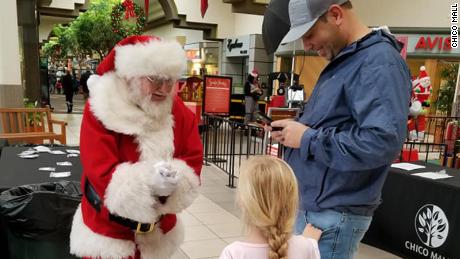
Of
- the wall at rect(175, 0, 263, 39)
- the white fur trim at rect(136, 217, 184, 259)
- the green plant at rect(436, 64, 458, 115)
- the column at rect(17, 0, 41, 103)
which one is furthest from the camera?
the wall at rect(175, 0, 263, 39)

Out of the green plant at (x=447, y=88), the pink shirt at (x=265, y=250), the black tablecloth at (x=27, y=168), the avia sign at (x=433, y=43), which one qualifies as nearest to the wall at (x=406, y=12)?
the avia sign at (x=433, y=43)

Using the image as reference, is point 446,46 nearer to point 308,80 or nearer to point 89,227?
point 308,80

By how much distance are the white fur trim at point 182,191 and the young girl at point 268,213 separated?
1.55 feet

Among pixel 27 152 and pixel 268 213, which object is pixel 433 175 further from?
pixel 27 152

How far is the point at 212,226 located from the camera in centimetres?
410

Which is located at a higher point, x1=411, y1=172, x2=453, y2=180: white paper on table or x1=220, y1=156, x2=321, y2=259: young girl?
x1=220, y1=156, x2=321, y2=259: young girl

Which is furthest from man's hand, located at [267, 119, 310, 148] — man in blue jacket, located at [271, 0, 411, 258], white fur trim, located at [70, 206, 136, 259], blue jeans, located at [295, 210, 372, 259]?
white fur trim, located at [70, 206, 136, 259]

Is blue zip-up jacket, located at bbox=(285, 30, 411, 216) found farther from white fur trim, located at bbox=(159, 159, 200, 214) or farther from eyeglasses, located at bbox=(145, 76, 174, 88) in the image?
→ eyeglasses, located at bbox=(145, 76, 174, 88)

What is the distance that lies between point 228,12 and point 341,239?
1594 centimetres

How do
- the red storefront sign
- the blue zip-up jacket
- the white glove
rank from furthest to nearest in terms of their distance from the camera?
the red storefront sign
the white glove
the blue zip-up jacket

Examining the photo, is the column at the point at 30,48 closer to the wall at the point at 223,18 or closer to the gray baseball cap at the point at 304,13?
the wall at the point at 223,18

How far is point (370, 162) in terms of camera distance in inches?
47.6

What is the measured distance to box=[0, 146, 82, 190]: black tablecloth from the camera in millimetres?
2744

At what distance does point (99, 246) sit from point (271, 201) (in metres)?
0.89
